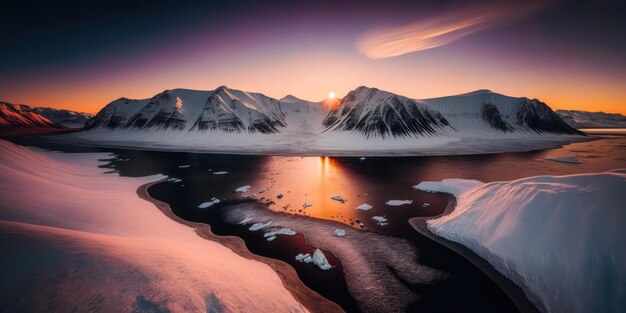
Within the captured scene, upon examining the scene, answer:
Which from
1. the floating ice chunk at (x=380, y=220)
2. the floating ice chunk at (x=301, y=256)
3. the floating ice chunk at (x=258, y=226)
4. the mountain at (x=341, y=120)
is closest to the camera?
the floating ice chunk at (x=301, y=256)

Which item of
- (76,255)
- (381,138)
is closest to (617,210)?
(76,255)

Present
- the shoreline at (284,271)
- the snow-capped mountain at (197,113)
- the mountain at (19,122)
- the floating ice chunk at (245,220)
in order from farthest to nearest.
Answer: the mountain at (19,122)
the snow-capped mountain at (197,113)
the floating ice chunk at (245,220)
the shoreline at (284,271)

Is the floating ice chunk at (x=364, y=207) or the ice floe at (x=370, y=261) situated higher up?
the floating ice chunk at (x=364, y=207)

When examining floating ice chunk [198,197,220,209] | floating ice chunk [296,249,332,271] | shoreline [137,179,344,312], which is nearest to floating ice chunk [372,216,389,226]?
floating ice chunk [296,249,332,271]

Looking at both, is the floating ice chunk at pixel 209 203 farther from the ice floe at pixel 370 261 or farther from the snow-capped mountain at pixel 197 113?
the snow-capped mountain at pixel 197 113

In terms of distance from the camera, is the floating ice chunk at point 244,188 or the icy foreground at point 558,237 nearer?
the icy foreground at point 558,237

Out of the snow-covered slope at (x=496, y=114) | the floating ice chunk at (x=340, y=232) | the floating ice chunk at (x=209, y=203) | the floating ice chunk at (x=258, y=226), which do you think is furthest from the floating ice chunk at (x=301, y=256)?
the snow-covered slope at (x=496, y=114)
